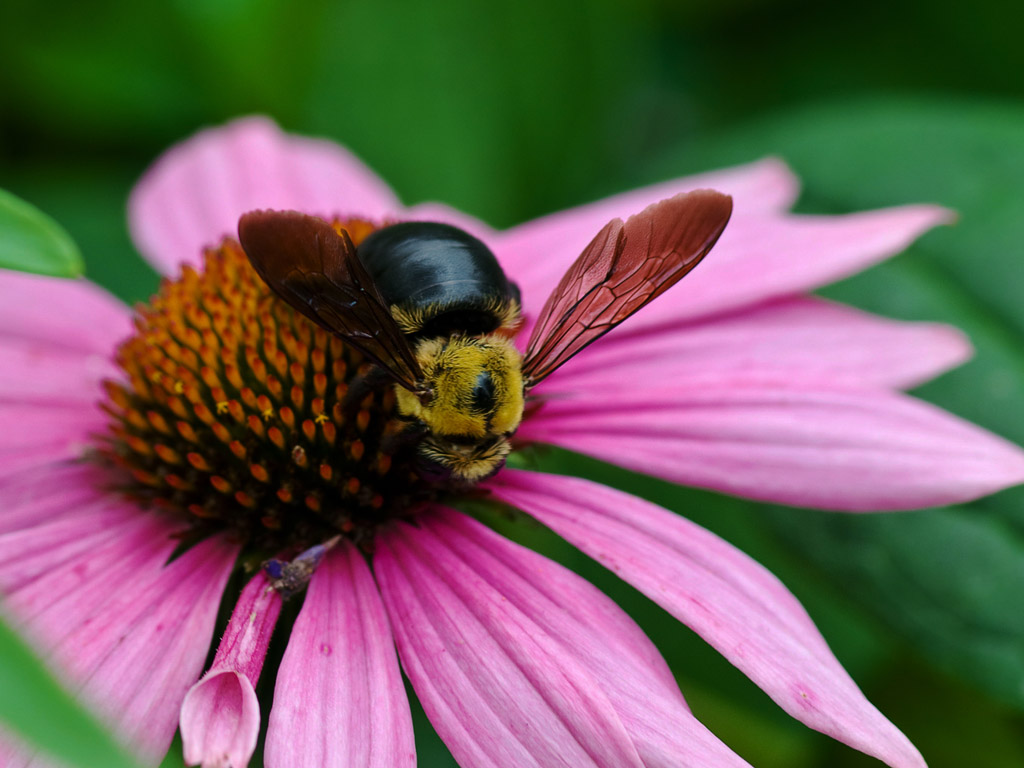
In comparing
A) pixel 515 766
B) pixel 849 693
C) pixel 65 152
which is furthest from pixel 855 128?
pixel 65 152

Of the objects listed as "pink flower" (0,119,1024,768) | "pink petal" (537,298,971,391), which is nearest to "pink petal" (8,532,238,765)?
"pink flower" (0,119,1024,768)

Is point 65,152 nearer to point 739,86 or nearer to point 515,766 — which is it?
point 739,86

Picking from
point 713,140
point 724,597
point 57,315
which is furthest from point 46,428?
point 713,140

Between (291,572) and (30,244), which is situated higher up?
(30,244)

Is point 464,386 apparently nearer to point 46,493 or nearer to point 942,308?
point 46,493

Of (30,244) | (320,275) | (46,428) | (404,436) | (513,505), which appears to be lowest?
(513,505)

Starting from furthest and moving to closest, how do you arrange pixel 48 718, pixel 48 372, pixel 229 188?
1. pixel 229 188
2. pixel 48 372
3. pixel 48 718
